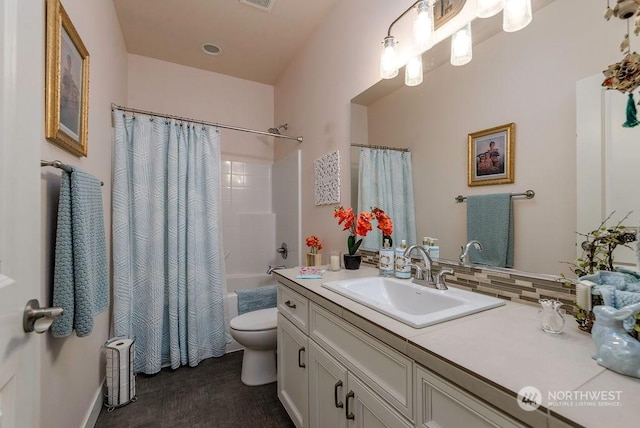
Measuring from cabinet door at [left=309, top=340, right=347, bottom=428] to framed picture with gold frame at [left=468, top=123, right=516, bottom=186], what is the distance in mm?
915

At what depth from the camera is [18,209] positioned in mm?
575

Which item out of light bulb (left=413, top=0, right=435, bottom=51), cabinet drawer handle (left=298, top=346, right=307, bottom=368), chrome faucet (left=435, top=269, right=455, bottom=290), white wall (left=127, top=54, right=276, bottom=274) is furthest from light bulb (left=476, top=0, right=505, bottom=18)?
white wall (left=127, top=54, right=276, bottom=274)

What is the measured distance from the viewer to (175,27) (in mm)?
2270

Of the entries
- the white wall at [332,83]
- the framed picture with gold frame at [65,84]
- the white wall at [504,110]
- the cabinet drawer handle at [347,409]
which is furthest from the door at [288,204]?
the cabinet drawer handle at [347,409]

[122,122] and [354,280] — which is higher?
[122,122]

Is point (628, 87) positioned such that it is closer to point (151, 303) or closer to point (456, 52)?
point (456, 52)

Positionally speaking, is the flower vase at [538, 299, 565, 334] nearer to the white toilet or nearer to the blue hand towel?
the white toilet

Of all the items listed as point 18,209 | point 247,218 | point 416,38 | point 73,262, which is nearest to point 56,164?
point 73,262

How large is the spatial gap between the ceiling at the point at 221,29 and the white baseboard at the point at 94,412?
2607 mm

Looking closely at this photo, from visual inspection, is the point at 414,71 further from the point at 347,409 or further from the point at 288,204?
the point at 288,204

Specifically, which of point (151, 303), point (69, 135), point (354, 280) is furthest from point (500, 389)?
point (151, 303)

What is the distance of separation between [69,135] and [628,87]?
1916 millimetres

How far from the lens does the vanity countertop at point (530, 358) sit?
457 mm

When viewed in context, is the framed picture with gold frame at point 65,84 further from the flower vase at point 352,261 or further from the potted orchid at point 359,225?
the flower vase at point 352,261
